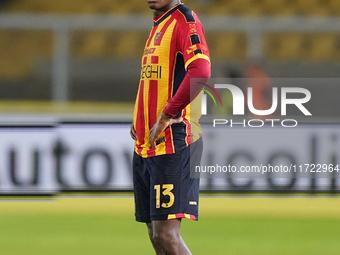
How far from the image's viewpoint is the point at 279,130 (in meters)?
4.81

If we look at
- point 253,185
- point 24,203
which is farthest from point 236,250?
point 24,203

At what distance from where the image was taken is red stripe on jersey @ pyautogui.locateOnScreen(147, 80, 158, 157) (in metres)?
2.13

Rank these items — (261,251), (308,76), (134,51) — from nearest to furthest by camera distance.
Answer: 1. (261,251)
2. (308,76)
3. (134,51)

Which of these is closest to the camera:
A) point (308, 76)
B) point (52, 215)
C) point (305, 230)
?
point (305, 230)

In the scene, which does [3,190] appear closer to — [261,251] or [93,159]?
[93,159]

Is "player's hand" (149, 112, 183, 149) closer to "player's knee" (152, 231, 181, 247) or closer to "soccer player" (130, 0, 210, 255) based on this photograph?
"soccer player" (130, 0, 210, 255)

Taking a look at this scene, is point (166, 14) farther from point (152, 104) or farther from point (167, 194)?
point (167, 194)

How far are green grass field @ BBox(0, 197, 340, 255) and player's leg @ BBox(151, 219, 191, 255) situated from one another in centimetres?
128

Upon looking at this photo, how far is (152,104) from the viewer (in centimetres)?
214

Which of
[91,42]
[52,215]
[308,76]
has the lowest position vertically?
[52,215]

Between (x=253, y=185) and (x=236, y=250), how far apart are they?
1.39m

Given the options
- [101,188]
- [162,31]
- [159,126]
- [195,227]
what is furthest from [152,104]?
[101,188]

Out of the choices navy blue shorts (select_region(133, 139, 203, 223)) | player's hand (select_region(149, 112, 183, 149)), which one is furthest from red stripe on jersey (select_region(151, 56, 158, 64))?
navy blue shorts (select_region(133, 139, 203, 223))

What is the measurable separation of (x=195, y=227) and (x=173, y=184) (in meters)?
2.09
